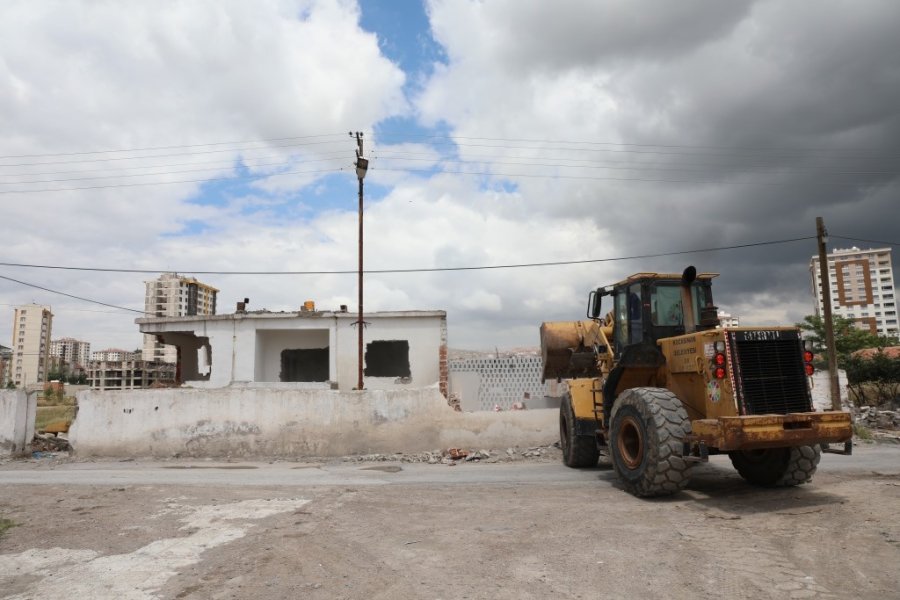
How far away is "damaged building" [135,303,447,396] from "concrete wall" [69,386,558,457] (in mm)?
5300

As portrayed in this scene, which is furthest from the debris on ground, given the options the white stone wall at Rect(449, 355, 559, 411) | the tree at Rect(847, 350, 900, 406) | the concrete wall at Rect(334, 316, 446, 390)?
the tree at Rect(847, 350, 900, 406)

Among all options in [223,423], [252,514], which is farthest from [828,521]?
[223,423]

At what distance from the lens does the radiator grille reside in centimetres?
678

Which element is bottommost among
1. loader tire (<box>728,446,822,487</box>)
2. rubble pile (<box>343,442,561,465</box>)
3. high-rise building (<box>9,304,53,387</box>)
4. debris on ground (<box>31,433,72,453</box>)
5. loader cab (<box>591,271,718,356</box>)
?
rubble pile (<box>343,442,561,465</box>)

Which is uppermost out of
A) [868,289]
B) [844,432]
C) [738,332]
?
[868,289]

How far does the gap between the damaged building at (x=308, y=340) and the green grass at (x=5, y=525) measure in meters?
12.4

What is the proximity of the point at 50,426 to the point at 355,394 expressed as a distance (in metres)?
9.38

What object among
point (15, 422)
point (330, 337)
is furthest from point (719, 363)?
point (15, 422)

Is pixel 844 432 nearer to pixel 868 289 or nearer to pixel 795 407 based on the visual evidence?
pixel 795 407

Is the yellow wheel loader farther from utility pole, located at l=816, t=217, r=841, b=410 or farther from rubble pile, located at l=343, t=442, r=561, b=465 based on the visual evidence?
utility pole, located at l=816, t=217, r=841, b=410

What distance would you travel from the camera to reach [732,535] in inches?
212

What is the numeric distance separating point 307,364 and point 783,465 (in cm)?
2136

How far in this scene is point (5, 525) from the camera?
255 inches

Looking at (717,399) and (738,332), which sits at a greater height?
(738,332)
